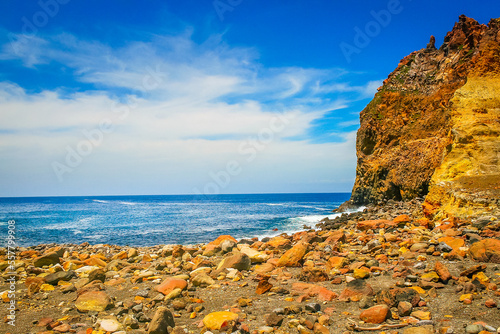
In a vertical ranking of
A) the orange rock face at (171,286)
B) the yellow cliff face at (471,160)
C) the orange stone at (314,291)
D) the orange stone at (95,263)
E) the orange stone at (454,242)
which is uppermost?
the yellow cliff face at (471,160)

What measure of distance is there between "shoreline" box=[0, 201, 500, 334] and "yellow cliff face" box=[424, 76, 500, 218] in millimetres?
1941

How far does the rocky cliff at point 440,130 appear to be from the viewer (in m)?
11.3

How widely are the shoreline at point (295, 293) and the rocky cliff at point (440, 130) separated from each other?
132 inches

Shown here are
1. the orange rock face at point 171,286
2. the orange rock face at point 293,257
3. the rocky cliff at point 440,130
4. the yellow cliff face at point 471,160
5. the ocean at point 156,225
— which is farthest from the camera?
the ocean at point 156,225

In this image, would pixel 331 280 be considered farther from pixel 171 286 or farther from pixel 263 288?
pixel 171 286

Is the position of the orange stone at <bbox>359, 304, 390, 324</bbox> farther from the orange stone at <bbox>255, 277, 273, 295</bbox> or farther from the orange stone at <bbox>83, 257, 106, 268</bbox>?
the orange stone at <bbox>83, 257, 106, 268</bbox>

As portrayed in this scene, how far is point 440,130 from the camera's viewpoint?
21.7 metres

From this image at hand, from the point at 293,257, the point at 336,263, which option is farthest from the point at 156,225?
the point at 336,263

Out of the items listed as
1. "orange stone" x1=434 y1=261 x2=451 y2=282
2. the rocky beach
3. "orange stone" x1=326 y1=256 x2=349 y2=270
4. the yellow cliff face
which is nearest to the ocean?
the rocky beach

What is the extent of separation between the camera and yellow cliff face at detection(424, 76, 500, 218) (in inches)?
389

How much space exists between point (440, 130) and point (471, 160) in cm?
1166

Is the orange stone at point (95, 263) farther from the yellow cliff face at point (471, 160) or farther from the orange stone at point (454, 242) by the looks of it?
the yellow cliff face at point (471, 160)

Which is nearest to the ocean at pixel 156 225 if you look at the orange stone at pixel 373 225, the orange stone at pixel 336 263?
the orange stone at pixel 373 225

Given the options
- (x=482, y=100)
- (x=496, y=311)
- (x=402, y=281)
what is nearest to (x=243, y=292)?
(x=402, y=281)
